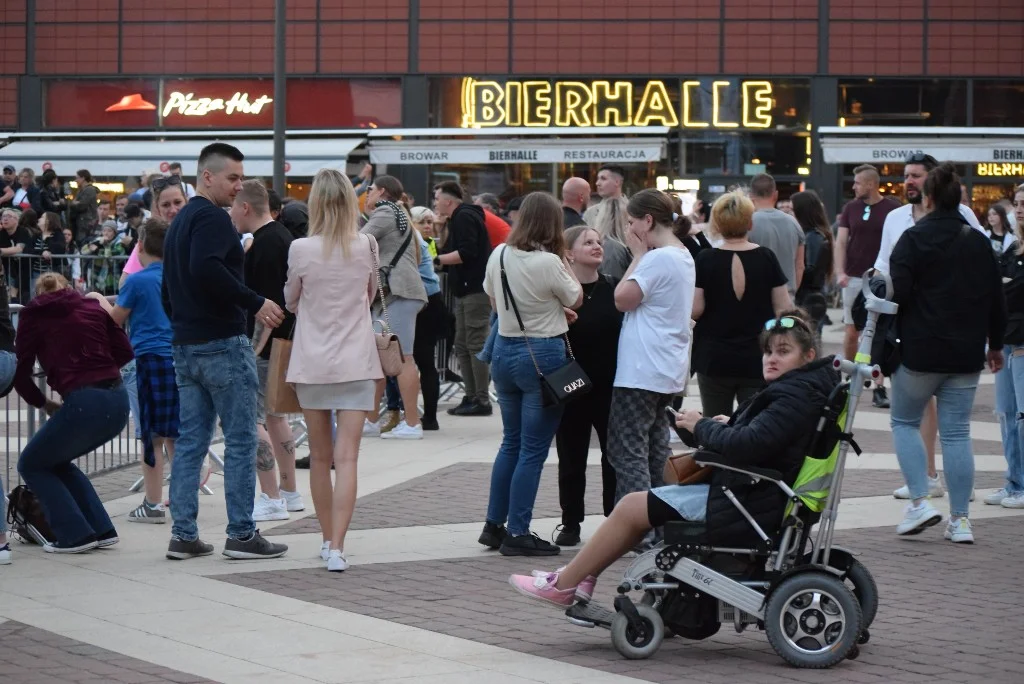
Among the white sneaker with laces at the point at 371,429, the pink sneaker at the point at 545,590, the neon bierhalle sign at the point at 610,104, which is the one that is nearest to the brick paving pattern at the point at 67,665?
the pink sneaker at the point at 545,590

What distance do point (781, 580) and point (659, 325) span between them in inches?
88.1

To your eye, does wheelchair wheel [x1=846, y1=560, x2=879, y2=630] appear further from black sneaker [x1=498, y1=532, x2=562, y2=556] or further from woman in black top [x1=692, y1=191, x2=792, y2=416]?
woman in black top [x1=692, y1=191, x2=792, y2=416]

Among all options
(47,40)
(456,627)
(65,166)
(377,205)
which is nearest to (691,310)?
(456,627)

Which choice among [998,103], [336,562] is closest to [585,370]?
[336,562]

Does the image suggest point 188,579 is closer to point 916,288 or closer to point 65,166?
point 916,288

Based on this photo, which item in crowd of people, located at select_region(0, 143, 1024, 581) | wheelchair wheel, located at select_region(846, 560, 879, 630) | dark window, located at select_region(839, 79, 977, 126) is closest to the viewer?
wheelchair wheel, located at select_region(846, 560, 879, 630)

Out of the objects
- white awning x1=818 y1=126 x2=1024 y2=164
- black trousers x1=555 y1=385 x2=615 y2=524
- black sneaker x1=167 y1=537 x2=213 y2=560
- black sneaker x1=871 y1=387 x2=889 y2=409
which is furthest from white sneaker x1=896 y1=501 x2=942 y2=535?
white awning x1=818 y1=126 x2=1024 y2=164

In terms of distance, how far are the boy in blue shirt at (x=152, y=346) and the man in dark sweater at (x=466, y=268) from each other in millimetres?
4434

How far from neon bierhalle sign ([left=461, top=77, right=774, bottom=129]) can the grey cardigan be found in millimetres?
19858

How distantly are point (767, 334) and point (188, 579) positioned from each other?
3.11 metres

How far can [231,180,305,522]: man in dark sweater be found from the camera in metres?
9.36

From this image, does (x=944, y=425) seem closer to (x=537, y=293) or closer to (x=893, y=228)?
(x=537, y=293)

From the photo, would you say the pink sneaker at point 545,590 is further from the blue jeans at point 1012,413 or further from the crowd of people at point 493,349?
the blue jeans at point 1012,413

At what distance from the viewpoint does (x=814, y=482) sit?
244 inches
